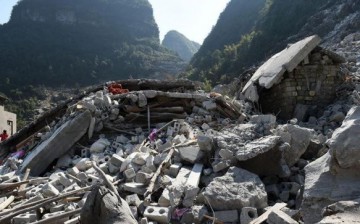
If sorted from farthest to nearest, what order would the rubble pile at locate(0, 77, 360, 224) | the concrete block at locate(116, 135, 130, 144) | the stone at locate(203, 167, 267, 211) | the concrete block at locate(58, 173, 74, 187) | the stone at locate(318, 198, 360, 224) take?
the concrete block at locate(116, 135, 130, 144)
the concrete block at locate(58, 173, 74, 187)
the stone at locate(203, 167, 267, 211)
the rubble pile at locate(0, 77, 360, 224)
the stone at locate(318, 198, 360, 224)

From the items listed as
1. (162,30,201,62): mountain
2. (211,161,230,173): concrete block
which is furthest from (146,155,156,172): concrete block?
(162,30,201,62): mountain

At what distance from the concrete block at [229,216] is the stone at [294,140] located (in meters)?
1.29

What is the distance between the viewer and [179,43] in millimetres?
119125

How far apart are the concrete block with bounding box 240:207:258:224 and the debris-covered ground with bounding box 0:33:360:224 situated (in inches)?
0.4

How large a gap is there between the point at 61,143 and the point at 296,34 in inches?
1421

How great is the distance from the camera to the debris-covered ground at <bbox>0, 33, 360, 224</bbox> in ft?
11.0

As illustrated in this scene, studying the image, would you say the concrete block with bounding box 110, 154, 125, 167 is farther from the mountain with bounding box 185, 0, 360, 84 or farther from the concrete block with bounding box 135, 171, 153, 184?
the mountain with bounding box 185, 0, 360, 84

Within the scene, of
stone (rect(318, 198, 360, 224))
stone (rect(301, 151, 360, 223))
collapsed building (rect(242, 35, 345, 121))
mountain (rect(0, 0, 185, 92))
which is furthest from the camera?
mountain (rect(0, 0, 185, 92))

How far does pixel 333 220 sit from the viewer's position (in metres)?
2.69

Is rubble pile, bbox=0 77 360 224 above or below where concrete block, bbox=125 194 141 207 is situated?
above

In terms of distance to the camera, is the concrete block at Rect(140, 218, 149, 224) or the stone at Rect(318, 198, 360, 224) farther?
the concrete block at Rect(140, 218, 149, 224)

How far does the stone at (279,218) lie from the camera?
339cm

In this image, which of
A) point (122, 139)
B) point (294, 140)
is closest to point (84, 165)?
point (122, 139)

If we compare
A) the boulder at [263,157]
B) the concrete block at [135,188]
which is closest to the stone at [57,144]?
the concrete block at [135,188]
